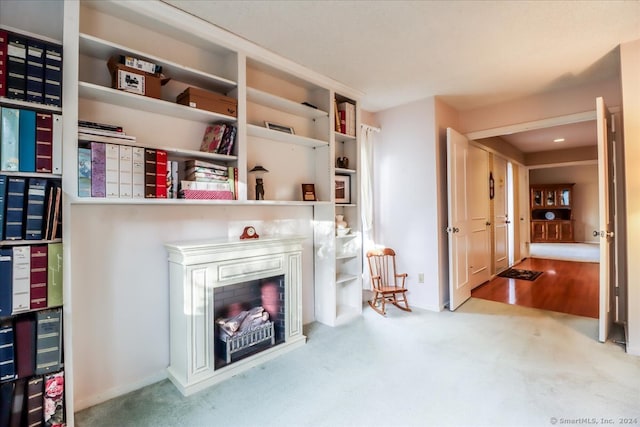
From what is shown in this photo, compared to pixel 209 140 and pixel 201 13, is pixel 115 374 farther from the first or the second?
pixel 201 13

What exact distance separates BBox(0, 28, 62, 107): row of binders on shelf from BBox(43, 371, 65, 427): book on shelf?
1.41 m

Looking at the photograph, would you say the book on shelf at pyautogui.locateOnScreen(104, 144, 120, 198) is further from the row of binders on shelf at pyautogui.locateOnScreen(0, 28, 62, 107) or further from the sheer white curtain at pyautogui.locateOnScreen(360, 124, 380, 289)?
the sheer white curtain at pyautogui.locateOnScreen(360, 124, 380, 289)

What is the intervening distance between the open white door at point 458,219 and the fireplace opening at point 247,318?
2120mm

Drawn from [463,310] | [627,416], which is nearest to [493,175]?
[463,310]

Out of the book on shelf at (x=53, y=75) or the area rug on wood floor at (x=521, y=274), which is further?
the area rug on wood floor at (x=521, y=274)


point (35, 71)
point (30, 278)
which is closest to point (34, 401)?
point (30, 278)

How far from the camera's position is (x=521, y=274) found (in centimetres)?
548

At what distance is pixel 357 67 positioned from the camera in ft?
9.41

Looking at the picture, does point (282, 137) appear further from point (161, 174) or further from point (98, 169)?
point (98, 169)

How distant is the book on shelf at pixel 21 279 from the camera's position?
1479mm

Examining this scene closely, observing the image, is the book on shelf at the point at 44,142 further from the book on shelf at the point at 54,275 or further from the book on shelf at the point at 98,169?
the book on shelf at the point at 54,275

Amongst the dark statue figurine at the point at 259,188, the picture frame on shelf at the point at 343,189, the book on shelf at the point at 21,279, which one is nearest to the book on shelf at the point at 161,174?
the book on shelf at the point at 21,279

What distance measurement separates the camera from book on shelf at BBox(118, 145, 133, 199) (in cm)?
179

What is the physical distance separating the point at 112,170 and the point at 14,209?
459 millimetres
